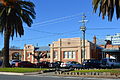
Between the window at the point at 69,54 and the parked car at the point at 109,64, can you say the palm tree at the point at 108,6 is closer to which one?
the parked car at the point at 109,64

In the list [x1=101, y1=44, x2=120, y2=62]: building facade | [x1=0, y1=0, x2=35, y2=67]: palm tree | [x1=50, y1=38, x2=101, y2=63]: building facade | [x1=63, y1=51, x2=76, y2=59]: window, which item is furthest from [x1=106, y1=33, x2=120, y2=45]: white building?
[x1=0, y1=0, x2=35, y2=67]: palm tree

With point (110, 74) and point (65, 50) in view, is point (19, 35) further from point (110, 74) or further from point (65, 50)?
point (65, 50)

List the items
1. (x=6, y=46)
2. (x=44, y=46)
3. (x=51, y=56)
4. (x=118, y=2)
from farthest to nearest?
(x=44, y=46) → (x=51, y=56) → (x=6, y=46) → (x=118, y=2)

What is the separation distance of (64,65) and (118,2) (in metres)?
23.6

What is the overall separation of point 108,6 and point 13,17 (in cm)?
1758

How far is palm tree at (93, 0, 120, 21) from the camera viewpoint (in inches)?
1047

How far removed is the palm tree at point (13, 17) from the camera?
3878 centimetres

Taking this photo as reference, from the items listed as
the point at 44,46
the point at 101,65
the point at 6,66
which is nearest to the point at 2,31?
the point at 6,66

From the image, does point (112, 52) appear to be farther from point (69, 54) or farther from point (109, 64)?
point (109, 64)

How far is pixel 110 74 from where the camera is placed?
82.0 feet

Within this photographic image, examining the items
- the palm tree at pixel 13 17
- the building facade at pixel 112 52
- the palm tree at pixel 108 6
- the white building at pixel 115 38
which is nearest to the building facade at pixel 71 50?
the building facade at pixel 112 52

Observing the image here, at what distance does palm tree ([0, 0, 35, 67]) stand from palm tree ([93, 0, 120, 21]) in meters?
15.2

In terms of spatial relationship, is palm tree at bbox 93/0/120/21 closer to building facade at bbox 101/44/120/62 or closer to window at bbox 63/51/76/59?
building facade at bbox 101/44/120/62

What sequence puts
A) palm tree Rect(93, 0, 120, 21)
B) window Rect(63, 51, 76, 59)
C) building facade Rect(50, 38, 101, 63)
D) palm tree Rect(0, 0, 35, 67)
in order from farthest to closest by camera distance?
window Rect(63, 51, 76, 59) → building facade Rect(50, 38, 101, 63) → palm tree Rect(0, 0, 35, 67) → palm tree Rect(93, 0, 120, 21)
